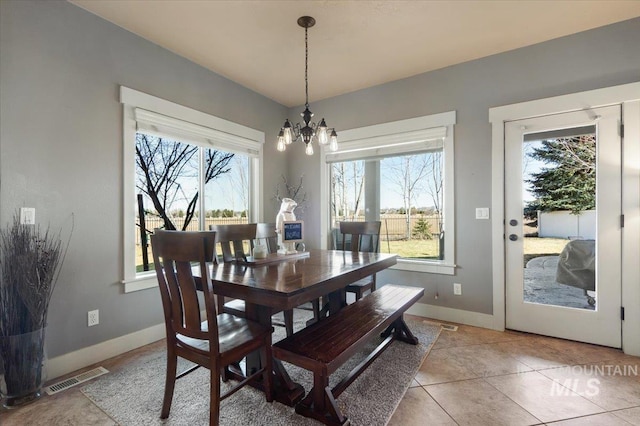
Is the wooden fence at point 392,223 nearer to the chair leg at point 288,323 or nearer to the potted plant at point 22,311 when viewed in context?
the potted plant at point 22,311

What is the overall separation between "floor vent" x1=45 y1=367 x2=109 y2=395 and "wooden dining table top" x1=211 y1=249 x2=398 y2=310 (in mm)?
1181

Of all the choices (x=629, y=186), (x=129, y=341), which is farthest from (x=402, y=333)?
(x=129, y=341)

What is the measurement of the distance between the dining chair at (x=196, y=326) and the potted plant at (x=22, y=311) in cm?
94

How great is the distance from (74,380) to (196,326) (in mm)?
1323

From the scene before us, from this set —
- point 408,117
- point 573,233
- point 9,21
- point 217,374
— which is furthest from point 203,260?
point 573,233

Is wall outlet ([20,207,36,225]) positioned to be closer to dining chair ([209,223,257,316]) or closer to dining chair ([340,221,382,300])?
dining chair ([209,223,257,316])

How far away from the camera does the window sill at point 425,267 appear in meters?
3.25

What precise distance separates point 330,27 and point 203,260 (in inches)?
87.7

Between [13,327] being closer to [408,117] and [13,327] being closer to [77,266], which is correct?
[77,266]

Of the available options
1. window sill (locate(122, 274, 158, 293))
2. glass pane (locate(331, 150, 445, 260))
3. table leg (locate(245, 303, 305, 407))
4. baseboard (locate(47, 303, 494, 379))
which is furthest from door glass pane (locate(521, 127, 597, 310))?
window sill (locate(122, 274, 158, 293))

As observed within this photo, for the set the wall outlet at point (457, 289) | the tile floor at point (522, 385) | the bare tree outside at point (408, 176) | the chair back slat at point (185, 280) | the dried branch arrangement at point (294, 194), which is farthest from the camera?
the dried branch arrangement at point (294, 194)

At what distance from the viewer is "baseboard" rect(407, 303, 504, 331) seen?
3.03 m

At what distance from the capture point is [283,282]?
1668 millimetres

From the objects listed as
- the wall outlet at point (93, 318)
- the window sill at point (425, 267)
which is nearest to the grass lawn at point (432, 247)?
the window sill at point (425, 267)
